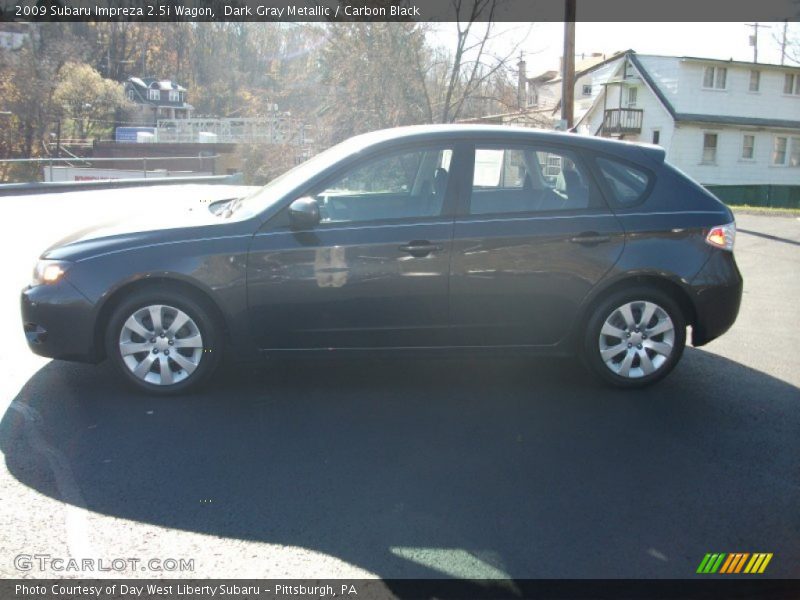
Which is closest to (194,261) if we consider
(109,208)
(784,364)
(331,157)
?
(331,157)

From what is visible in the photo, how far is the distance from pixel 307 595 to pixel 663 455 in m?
2.40

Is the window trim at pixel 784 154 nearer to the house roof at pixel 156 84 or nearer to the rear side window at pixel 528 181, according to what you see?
the house roof at pixel 156 84

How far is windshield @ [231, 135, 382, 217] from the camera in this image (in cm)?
547

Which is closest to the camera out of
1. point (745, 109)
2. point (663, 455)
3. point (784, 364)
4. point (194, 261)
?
point (663, 455)

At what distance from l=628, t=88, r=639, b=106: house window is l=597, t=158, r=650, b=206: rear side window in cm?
4381

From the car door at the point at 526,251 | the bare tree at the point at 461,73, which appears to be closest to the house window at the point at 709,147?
the bare tree at the point at 461,73

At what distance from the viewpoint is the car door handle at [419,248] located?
5.34 metres

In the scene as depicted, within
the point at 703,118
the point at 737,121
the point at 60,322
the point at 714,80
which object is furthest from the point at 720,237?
the point at 714,80

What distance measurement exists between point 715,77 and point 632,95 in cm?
470

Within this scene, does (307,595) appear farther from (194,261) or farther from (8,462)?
(194,261)

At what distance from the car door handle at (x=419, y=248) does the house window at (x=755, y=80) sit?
45303 millimetres

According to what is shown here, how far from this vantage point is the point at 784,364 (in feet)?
21.4

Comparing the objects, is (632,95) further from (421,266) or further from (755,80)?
(421,266)

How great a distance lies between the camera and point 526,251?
5469mm
